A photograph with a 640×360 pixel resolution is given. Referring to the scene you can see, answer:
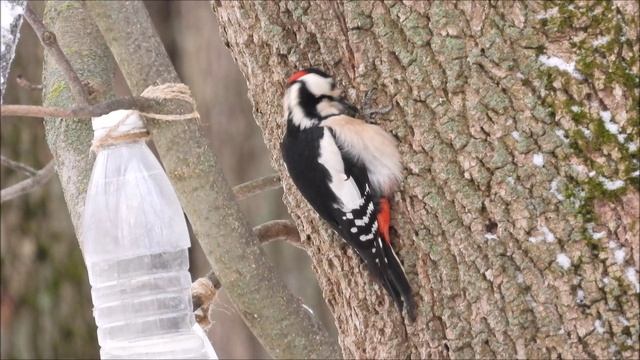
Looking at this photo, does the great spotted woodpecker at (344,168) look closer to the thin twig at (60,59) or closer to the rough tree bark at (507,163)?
the rough tree bark at (507,163)

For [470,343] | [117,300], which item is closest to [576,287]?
[470,343]

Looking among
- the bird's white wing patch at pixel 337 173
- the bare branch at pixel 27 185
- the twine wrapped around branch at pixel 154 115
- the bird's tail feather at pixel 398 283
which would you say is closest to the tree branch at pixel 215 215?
the twine wrapped around branch at pixel 154 115

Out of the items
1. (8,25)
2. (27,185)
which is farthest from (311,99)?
(27,185)

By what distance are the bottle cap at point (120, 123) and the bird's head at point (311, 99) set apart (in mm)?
363

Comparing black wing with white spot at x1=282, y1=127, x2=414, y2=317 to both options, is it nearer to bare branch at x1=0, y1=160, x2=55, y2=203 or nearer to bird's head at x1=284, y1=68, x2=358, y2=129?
bird's head at x1=284, y1=68, x2=358, y2=129

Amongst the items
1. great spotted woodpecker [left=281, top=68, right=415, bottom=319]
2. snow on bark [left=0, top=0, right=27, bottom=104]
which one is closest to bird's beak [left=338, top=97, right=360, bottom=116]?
great spotted woodpecker [left=281, top=68, right=415, bottom=319]

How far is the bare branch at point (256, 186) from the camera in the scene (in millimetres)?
3027

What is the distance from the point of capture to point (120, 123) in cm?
238

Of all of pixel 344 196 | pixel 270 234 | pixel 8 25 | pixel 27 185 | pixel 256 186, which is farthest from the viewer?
pixel 27 185

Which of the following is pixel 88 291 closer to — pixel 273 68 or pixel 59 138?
pixel 59 138

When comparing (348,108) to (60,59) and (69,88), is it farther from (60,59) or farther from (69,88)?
(69,88)

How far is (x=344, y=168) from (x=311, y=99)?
30 centimetres

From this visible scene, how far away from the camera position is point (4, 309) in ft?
19.1

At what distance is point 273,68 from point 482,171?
0.60 meters
